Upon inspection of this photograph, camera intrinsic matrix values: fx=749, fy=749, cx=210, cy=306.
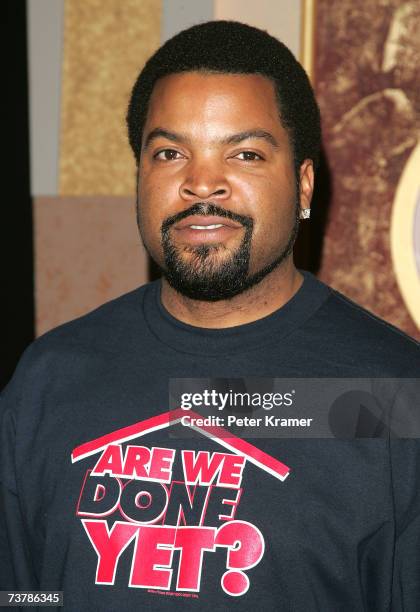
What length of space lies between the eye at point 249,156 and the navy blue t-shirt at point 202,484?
236 mm

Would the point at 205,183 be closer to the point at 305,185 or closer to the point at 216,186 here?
the point at 216,186

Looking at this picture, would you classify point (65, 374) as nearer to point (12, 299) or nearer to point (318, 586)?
point (318, 586)

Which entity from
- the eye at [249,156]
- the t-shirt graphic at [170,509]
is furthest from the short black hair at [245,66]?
the t-shirt graphic at [170,509]

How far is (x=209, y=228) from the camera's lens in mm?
1254

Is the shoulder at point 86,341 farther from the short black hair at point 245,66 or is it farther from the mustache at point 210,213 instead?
the short black hair at point 245,66

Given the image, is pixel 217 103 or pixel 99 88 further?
pixel 99 88

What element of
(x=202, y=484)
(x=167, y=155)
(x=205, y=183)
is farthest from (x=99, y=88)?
(x=202, y=484)

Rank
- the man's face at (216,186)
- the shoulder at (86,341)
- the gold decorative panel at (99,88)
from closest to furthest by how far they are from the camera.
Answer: the man's face at (216,186) < the shoulder at (86,341) < the gold decorative panel at (99,88)

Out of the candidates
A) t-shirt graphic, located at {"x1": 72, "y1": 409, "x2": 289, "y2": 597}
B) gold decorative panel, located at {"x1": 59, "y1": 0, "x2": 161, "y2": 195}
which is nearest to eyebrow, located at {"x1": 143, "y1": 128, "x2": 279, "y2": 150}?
t-shirt graphic, located at {"x1": 72, "y1": 409, "x2": 289, "y2": 597}

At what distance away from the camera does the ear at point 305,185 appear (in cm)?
142

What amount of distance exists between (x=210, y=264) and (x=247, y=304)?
0.11 meters

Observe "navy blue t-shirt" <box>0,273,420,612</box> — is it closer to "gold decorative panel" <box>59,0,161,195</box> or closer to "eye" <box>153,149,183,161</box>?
"eye" <box>153,149,183,161</box>

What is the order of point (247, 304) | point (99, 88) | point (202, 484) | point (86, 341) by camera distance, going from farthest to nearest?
point (99, 88) → point (86, 341) → point (247, 304) → point (202, 484)

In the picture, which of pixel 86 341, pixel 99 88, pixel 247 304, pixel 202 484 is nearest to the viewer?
pixel 202 484
